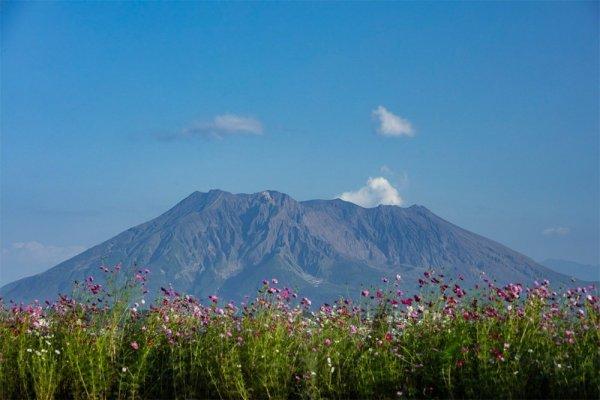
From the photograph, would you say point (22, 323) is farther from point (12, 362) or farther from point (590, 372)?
point (590, 372)

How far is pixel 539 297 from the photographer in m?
9.19

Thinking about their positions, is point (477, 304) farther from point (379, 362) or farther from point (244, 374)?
point (244, 374)

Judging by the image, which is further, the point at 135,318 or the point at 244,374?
the point at 135,318

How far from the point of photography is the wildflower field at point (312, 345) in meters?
7.87

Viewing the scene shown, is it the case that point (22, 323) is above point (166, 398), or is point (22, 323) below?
above

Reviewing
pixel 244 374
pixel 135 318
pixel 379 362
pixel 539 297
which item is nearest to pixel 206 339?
pixel 244 374

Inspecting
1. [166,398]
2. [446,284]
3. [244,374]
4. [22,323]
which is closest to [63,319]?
[22,323]

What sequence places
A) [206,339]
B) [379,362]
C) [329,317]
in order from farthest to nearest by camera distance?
1. [329,317]
2. [206,339]
3. [379,362]

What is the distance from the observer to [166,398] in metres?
8.73

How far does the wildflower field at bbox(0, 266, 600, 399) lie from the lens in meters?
7.87

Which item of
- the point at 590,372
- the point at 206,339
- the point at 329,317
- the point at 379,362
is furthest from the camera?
the point at 329,317

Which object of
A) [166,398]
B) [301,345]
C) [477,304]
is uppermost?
[477,304]

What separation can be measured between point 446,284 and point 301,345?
2200mm

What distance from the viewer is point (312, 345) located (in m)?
8.70
